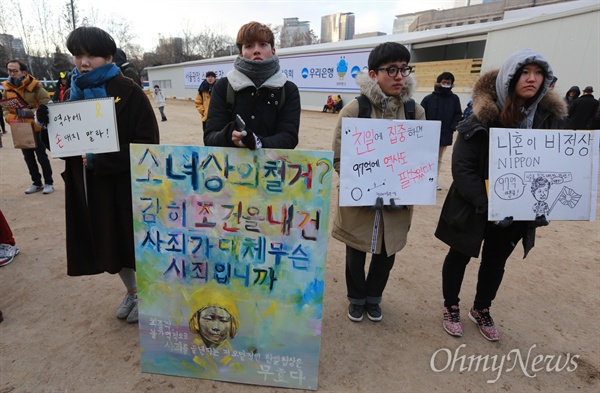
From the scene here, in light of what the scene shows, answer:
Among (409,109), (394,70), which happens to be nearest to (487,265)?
(409,109)

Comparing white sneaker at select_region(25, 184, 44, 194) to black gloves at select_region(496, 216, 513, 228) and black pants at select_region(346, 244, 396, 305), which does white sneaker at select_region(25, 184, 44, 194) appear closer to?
black pants at select_region(346, 244, 396, 305)

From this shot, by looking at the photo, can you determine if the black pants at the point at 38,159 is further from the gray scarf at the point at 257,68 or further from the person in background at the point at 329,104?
the person in background at the point at 329,104

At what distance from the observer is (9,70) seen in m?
4.62

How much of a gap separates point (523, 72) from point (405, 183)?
36.0 inches

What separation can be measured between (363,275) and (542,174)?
4.34 ft

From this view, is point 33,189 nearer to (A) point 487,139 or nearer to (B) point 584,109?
(A) point 487,139

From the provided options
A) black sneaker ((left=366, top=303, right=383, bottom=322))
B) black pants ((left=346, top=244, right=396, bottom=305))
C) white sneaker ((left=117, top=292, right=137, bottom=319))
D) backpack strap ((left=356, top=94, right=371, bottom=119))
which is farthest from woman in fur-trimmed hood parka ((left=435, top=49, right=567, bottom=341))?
white sneaker ((left=117, top=292, right=137, bottom=319))

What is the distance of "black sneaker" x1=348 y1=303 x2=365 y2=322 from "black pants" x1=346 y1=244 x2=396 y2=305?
4cm

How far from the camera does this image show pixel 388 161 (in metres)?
2.16

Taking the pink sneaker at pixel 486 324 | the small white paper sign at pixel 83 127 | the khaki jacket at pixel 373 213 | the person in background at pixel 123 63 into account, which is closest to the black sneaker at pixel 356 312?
the khaki jacket at pixel 373 213

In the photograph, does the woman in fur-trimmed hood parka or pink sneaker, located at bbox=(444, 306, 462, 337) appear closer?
the woman in fur-trimmed hood parka

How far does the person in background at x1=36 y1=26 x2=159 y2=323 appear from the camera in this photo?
6.95ft

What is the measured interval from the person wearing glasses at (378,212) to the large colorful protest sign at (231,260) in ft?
1.98

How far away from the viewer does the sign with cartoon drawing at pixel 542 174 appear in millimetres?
2090
